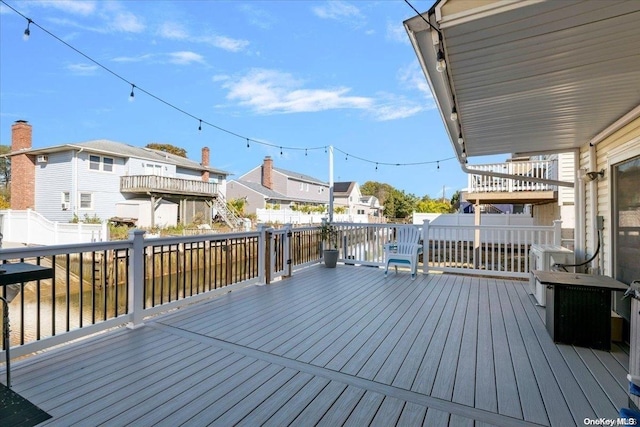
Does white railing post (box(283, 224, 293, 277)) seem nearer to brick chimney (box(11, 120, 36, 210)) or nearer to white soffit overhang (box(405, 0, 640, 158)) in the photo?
white soffit overhang (box(405, 0, 640, 158))

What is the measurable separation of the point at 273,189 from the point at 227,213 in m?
8.15

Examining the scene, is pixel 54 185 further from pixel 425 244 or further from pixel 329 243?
pixel 425 244

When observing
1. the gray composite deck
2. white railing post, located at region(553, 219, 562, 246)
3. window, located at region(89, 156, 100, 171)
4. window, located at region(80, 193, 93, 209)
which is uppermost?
window, located at region(89, 156, 100, 171)

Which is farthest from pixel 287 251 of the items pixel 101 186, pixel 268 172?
pixel 268 172

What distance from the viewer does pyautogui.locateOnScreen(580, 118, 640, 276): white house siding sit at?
3.29 meters

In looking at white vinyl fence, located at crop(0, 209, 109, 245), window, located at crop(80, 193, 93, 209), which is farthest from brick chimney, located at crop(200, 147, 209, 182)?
white vinyl fence, located at crop(0, 209, 109, 245)

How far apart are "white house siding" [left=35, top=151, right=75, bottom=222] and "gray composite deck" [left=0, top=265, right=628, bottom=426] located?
1607cm

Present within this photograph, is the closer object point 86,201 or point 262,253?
point 262,253

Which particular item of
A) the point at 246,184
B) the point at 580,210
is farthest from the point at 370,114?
the point at 580,210

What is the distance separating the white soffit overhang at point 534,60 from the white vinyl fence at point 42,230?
11.9 metres

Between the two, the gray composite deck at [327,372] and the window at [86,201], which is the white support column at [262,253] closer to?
the gray composite deck at [327,372]

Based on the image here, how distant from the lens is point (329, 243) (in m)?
7.25

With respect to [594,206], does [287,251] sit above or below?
below

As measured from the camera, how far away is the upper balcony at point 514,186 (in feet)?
31.5
